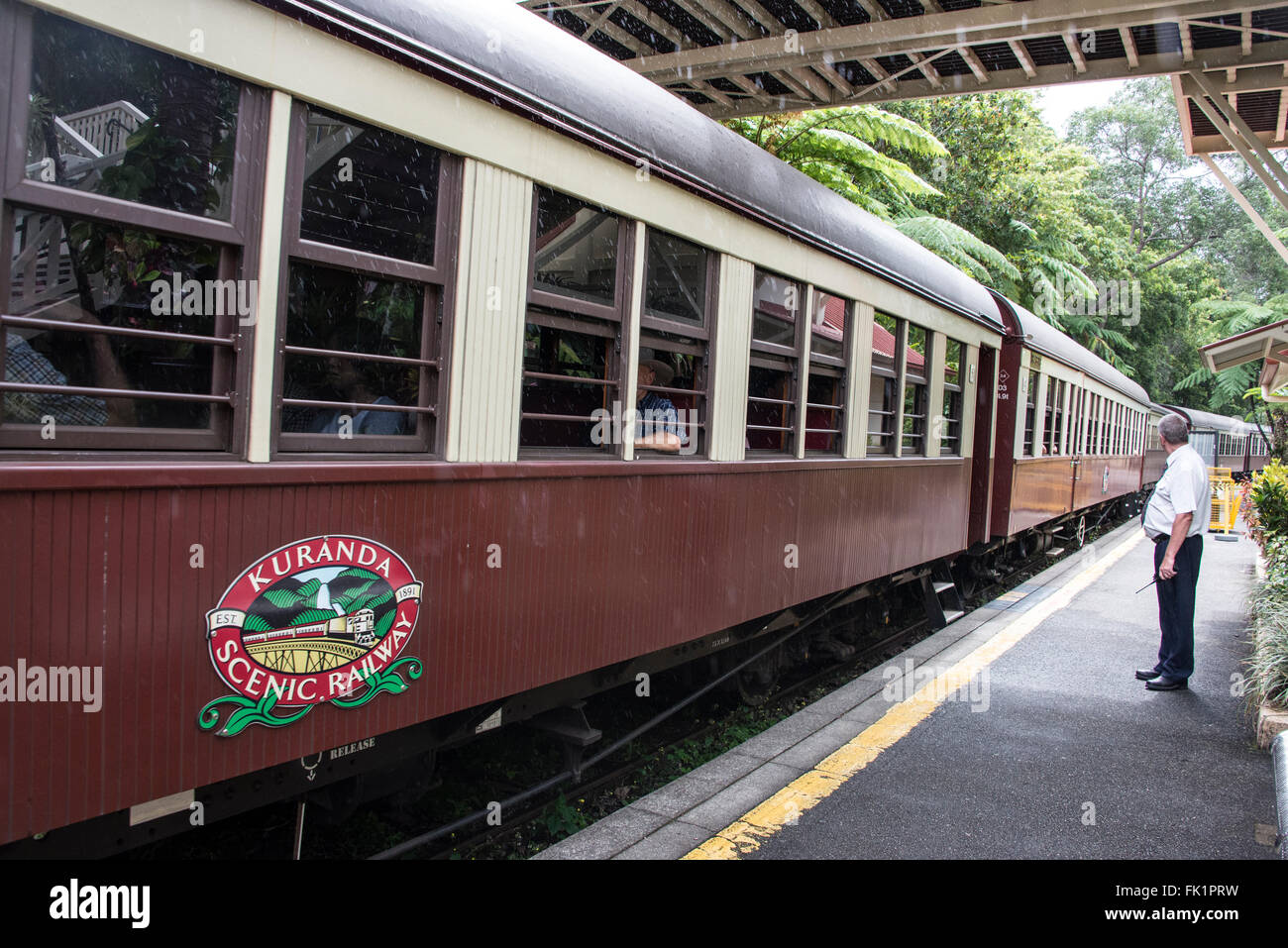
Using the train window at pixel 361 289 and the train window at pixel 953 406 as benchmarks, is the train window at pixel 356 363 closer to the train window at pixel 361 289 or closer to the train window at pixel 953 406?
the train window at pixel 361 289

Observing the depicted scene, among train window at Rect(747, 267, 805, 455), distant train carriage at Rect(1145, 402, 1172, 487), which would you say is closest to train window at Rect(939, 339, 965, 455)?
train window at Rect(747, 267, 805, 455)

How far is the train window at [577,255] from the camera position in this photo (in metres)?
3.52

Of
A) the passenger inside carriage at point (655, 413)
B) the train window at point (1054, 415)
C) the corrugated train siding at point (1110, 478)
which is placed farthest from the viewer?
the corrugated train siding at point (1110, 478)

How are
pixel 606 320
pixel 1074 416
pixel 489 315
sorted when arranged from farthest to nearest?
pixel 1074 416 < pixel 606 320 < pixel 489 315

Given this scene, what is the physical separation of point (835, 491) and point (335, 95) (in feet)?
13.4

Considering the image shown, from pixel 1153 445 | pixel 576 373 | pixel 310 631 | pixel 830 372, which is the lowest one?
pixel 310 631

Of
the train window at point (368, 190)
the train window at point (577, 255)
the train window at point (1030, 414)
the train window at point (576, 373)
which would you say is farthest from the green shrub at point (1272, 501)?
the train window at point (368, 190)

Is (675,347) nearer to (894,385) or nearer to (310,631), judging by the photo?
(310,631)

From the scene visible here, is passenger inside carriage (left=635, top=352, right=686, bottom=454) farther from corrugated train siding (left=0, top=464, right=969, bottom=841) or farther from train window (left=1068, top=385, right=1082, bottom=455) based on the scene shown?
train window (left=1068, top=385, right=1082, bottom=455)

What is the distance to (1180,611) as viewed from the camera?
5871 mm

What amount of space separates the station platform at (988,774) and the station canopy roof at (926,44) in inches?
152

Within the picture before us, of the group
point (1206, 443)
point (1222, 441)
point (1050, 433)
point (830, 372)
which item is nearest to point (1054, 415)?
point (1050, 433)

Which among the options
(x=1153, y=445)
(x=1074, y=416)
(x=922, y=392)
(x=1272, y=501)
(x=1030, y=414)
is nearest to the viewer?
(x=1272, y=501)

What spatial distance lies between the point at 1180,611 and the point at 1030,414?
5012 millimetres
